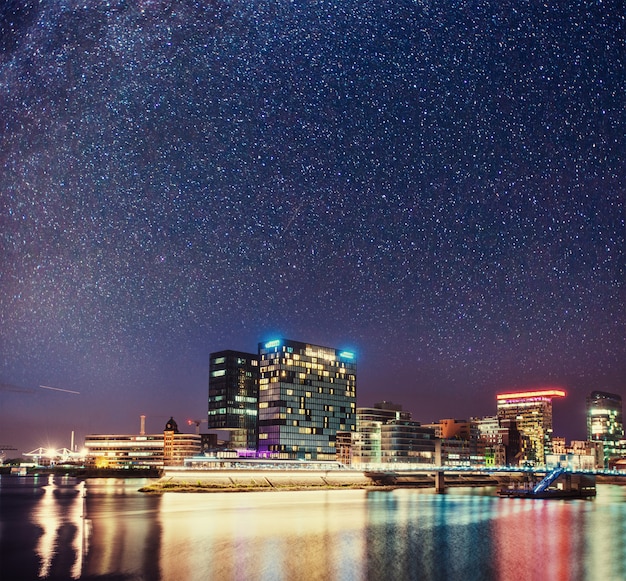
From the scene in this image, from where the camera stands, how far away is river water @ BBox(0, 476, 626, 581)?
42.9 m

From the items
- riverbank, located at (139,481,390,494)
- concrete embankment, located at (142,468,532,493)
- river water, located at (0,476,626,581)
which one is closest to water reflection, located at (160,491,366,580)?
river water, located at (0,476,626,581)

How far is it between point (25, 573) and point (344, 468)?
127 metres

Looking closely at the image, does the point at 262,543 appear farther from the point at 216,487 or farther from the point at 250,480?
the point at 250,480

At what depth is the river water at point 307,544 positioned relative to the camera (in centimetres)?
4288

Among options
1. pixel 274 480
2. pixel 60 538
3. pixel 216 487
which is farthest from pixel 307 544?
pixel 274 480

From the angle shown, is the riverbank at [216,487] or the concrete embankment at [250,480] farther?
the concrete embankment at [250,480]

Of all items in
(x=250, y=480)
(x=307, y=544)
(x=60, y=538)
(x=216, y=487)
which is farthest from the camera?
(x=250, y=480)

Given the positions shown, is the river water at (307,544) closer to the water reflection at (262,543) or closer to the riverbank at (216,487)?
the water reflection at (262,543)

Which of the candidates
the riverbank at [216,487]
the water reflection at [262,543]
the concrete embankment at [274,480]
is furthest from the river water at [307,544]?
the concrete embankment at [274,480]

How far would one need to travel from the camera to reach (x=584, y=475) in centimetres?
13838

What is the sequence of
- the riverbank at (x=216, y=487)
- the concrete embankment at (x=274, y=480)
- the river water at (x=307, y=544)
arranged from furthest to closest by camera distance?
the concrete embankment at (x=274, y=480) → the riverbank at (x=216, y=487) → the river water at (x=307, y=544)

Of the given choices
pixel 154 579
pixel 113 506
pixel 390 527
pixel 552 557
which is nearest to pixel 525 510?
pixel 390 527

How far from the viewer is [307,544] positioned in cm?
5409

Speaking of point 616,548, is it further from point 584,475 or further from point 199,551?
point 584,475
